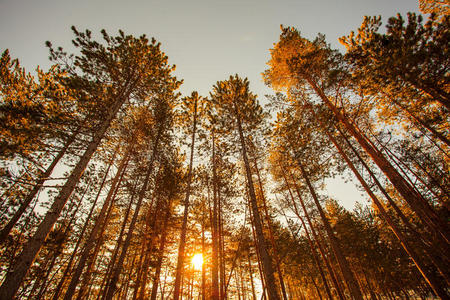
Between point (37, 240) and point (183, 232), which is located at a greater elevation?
point (183, 232)

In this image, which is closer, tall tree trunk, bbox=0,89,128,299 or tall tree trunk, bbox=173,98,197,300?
tall tree trunk, bbox=0,89,128,299

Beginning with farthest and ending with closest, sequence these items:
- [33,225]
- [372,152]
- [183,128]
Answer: [183,128]
[33,225]
[372,152]

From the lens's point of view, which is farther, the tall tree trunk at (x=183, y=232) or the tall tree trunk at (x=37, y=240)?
the tall tree trunk at (x=183, y=232)

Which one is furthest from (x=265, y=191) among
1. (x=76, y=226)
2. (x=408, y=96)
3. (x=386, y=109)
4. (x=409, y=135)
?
(x=76, y=226)

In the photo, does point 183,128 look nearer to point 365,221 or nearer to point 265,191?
point 265,191

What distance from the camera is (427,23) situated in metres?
6.11

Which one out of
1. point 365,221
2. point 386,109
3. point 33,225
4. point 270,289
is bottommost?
point 270,289

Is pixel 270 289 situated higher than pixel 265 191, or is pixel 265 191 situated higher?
pixel 265 191

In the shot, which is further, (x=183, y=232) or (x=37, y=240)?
(x=183, y=232)

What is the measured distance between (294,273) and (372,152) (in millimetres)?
16509

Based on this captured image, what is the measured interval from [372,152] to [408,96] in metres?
5.25

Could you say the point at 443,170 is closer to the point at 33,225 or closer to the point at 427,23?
the point at 427,23

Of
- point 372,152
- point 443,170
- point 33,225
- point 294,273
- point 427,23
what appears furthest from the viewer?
point 294,273

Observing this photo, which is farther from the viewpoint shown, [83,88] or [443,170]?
[443,170]
